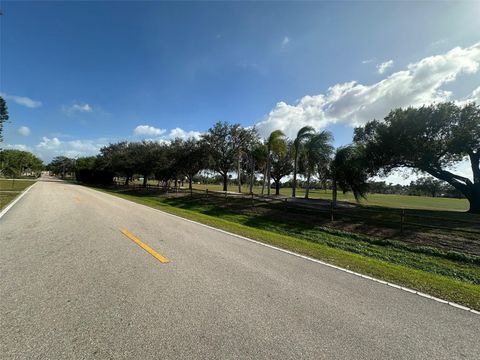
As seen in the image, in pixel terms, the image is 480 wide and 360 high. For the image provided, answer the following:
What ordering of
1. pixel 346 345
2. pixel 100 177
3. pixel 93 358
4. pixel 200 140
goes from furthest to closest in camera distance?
1. pixel 100 177
2. pixel 200 140
3. pixel 346 345
4. pixel 93 358

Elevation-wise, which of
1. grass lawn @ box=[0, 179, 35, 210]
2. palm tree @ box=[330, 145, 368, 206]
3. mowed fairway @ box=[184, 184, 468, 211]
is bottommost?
mowed fairway @ box=[184, 184, 468, 211]

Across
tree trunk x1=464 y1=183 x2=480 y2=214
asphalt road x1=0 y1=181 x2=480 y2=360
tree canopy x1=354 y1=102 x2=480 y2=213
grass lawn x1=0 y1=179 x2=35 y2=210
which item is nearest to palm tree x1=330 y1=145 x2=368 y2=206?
tree canopy x1=354 y1=102 x2=480 y2=213

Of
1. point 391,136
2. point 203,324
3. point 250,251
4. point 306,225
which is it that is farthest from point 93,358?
point 391,136

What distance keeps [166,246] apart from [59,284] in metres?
2.92

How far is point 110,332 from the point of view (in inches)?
115

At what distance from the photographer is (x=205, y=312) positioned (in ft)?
11.4

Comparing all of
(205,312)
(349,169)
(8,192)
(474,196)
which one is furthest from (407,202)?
(8,192)

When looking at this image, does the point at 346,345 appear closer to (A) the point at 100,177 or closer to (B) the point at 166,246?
(B) the point at 166,246

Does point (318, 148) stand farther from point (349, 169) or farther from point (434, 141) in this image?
point (434, 141)

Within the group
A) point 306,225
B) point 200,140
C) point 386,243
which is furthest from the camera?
point 200,140

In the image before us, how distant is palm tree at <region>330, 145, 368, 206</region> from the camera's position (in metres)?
19.0

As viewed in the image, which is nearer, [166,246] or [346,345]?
[346,345]

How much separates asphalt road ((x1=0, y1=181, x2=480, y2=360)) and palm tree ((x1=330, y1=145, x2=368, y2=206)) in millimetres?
14545

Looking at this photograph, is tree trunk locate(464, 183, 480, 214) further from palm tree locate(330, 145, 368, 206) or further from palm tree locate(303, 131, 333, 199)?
palm tree locate(303, 131, 333, 199)
